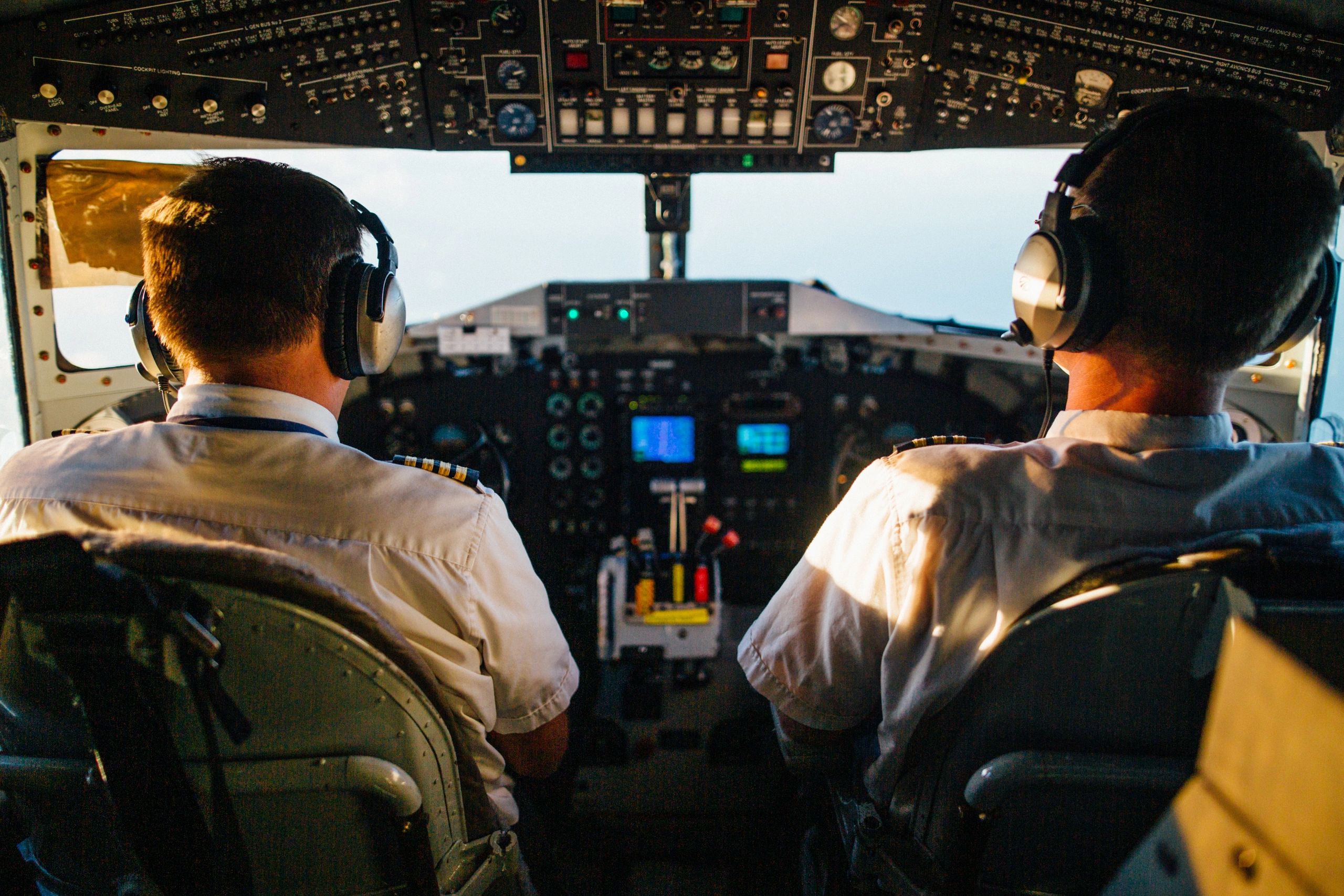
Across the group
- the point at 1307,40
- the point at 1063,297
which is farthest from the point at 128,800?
the point at 1307,40

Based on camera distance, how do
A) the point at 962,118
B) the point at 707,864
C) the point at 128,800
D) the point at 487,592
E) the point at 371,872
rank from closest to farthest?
the point at 128,800, the point at 371,872, the point at 487,592, the point at 707,864, the point at 962,118

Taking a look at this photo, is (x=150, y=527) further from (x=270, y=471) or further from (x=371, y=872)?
(x=371, y=872)

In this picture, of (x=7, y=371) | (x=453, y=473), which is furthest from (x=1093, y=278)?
(x=7, y=371)

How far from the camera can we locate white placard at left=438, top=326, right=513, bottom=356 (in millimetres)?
2197

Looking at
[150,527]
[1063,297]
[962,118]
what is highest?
[962,118]

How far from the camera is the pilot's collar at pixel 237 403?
105 centimetres

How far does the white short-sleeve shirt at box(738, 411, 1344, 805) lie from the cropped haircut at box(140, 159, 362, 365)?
32.4 inches

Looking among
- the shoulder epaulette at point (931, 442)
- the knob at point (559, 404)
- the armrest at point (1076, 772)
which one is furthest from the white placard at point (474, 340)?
the armrest at point (1076, 772)

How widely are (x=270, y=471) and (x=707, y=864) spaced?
5.03ft

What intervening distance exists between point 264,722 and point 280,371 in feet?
1.63

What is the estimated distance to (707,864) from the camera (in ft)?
6.46

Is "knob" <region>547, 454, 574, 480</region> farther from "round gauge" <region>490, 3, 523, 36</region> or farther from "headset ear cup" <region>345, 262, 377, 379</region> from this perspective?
"headset ear cup" <region>345, 262, 377, 379</region>

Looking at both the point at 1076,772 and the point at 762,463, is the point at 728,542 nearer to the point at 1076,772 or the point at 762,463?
the point at 762,463

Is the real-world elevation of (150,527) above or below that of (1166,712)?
above
